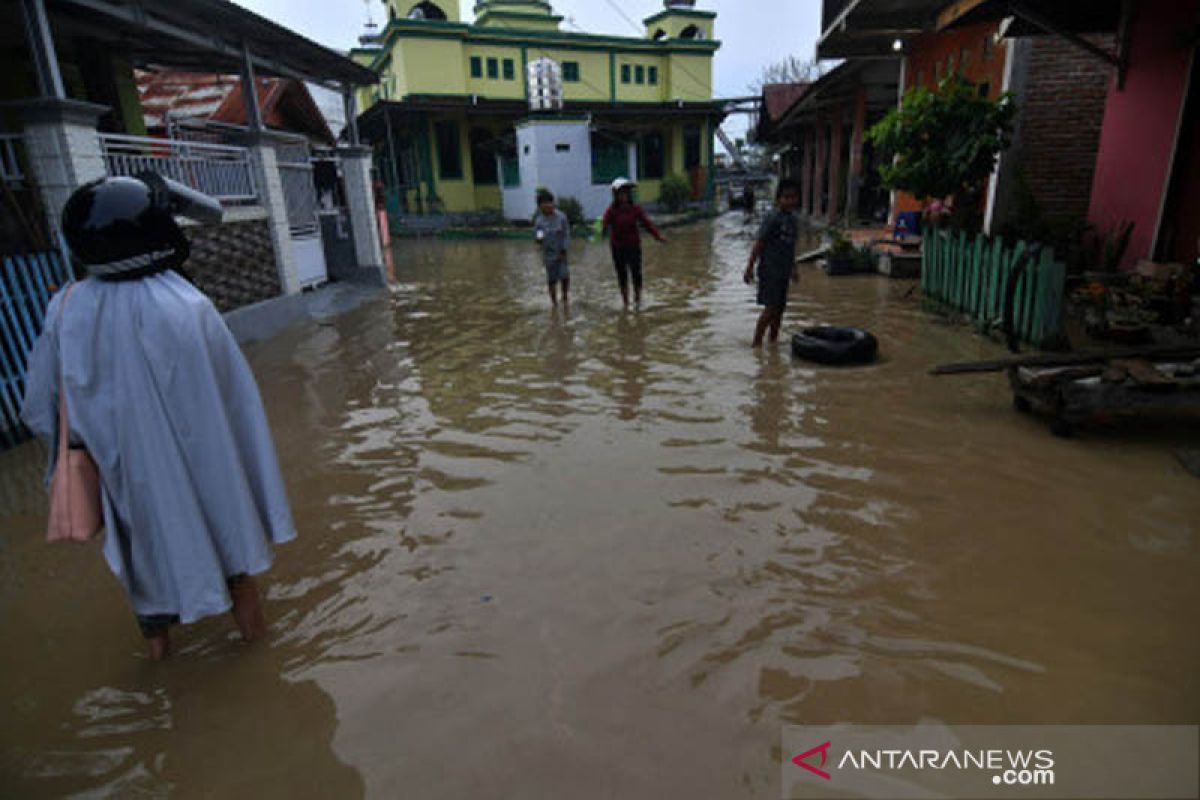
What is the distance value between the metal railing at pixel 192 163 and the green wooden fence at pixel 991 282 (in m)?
8.96

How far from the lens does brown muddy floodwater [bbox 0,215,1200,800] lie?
89.9 inches

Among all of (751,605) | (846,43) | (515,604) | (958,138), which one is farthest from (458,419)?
(846,43)

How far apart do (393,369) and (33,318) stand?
3.07 meters

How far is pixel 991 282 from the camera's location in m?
7.20

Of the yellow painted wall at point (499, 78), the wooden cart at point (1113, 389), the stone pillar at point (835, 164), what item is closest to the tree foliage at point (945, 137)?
the wooden cart at point (1113, 389)

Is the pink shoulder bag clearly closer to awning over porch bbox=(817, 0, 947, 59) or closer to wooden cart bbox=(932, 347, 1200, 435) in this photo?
wooden cart bbox=(932, 347, 1200, 435)

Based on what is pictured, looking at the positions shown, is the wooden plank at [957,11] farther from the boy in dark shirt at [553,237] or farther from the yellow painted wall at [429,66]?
the yellow painted wall at [429,66]

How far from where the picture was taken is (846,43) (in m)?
12.8

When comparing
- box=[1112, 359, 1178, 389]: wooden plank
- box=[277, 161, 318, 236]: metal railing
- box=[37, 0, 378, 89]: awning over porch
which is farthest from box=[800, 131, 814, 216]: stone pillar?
Result: box=[1112, 359, 1178, 389]: wooden plank

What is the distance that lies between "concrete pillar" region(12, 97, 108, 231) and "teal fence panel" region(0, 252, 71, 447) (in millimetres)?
945

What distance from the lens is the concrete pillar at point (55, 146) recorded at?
6242 mm

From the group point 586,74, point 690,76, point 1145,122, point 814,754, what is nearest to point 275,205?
point 814,754

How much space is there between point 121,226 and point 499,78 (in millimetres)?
31054

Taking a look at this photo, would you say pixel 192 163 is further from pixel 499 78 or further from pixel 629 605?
pixel 499 78
